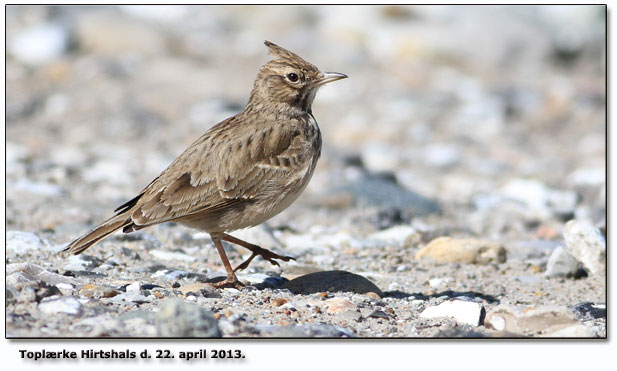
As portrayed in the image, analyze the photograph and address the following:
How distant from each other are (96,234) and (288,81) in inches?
73.1

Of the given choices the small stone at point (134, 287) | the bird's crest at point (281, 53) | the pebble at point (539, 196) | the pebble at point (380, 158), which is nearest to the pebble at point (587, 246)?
the pebble at point (539, 196)

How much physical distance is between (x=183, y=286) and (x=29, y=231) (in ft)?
6.70

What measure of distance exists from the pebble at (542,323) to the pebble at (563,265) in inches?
61.7

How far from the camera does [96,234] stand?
5.56 meters

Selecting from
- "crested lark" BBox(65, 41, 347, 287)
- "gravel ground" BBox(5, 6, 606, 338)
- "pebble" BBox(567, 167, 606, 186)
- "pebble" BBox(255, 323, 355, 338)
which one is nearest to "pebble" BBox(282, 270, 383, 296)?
"gravel ground" BBox(5, 6, 606, 338)

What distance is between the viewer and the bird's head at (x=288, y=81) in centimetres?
646

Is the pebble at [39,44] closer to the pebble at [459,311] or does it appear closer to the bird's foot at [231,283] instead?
the bird's foot at [231,283]

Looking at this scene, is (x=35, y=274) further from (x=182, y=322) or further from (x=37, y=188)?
(x=37, y=188)

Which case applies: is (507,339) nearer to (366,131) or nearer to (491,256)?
(491,256)

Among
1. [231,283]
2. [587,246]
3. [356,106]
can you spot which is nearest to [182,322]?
[231,283]

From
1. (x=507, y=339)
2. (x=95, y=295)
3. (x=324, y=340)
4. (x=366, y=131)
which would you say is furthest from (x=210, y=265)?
Answer: (x=366, y=131)

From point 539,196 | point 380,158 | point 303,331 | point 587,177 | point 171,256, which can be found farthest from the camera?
point 380,158

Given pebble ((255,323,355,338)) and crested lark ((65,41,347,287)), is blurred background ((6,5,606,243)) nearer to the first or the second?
crested lark ((65,41,347,287))

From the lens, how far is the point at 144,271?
605 centimetres
